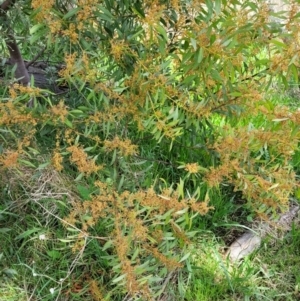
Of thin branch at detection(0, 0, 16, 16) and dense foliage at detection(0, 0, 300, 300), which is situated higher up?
thin branch at detection(0, 0, 16, 16)

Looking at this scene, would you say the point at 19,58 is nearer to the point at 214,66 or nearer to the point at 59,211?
the point at 59,211

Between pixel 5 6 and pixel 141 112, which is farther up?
pixel 5 6

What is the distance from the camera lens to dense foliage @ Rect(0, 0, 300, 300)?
1600 millimetres

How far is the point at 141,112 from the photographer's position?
1.78 meters

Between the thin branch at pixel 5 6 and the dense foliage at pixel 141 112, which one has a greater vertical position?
the thin branch at pixel 5 6

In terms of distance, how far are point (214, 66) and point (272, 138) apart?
36 cm

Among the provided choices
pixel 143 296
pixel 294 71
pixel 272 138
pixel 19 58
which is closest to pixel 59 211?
pixel 143 296

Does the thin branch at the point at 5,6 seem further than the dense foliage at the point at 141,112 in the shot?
Yes

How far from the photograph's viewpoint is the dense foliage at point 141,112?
63.0 inches

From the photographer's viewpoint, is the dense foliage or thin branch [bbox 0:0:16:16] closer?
the dense foliage

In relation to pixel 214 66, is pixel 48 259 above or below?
below

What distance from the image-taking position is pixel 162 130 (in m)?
1.83

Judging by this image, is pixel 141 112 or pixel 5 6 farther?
pixel 5 6

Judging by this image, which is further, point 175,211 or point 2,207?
point 2,207
